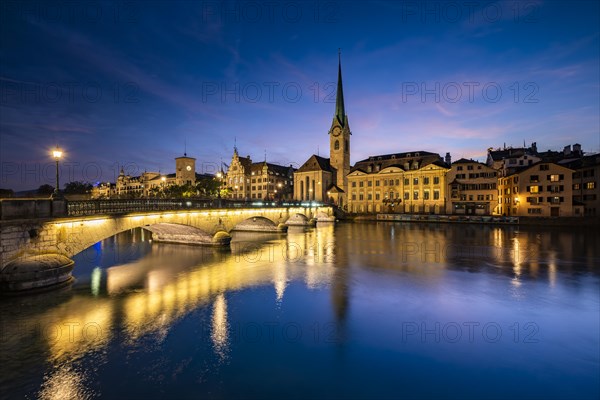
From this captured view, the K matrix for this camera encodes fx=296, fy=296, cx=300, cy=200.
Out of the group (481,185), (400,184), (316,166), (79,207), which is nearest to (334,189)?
(316,166)

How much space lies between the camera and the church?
10488 cm

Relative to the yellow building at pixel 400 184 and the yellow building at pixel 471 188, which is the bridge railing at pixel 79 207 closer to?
the yellow building at pixel 400 184

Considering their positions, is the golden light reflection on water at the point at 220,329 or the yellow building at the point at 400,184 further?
the yellow building at the point at 400,184

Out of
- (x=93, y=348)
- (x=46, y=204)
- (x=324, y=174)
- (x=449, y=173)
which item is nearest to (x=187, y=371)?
(x=93, y=348)

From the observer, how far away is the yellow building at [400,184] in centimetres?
8150

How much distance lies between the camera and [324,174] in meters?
106

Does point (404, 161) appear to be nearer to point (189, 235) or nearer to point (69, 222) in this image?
point (189, 235)

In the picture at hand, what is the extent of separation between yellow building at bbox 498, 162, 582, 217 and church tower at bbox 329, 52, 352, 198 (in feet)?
171

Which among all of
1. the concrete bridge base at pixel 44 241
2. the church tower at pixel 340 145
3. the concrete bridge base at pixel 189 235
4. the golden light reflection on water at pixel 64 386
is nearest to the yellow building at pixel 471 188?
the church tower at pixel 340 145

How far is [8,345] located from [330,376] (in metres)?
14.0

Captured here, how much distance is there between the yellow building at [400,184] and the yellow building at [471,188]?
7.64ft

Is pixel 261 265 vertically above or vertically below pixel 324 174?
below

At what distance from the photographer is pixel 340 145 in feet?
366

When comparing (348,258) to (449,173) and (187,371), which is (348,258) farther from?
(449,173)
